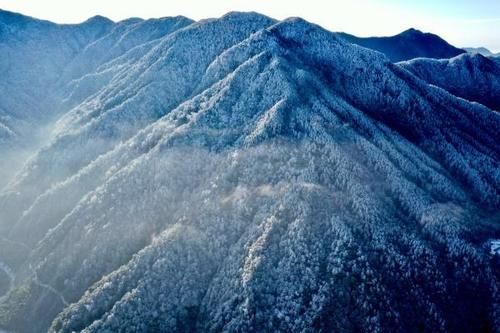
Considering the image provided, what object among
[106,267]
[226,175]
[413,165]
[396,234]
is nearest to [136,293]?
[106,267]

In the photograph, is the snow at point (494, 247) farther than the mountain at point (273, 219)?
Yes

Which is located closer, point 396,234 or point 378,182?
point 396,234

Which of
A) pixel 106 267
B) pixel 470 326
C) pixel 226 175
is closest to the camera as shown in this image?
pixel 470 326

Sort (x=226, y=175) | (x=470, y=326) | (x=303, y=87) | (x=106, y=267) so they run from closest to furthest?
(x=470, y=326) < (x=106, y=267) < (x=226, y=175) < (x=303, y=87)

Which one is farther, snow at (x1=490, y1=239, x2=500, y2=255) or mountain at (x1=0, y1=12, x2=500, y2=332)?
snow at (x1=490, y1=239, x2=500, y2=255)

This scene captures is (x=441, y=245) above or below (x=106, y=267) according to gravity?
above

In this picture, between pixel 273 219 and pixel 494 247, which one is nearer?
pixel 494 247

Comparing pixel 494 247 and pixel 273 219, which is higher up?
pixel 273 219

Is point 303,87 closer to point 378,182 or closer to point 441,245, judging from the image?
point 378,182
